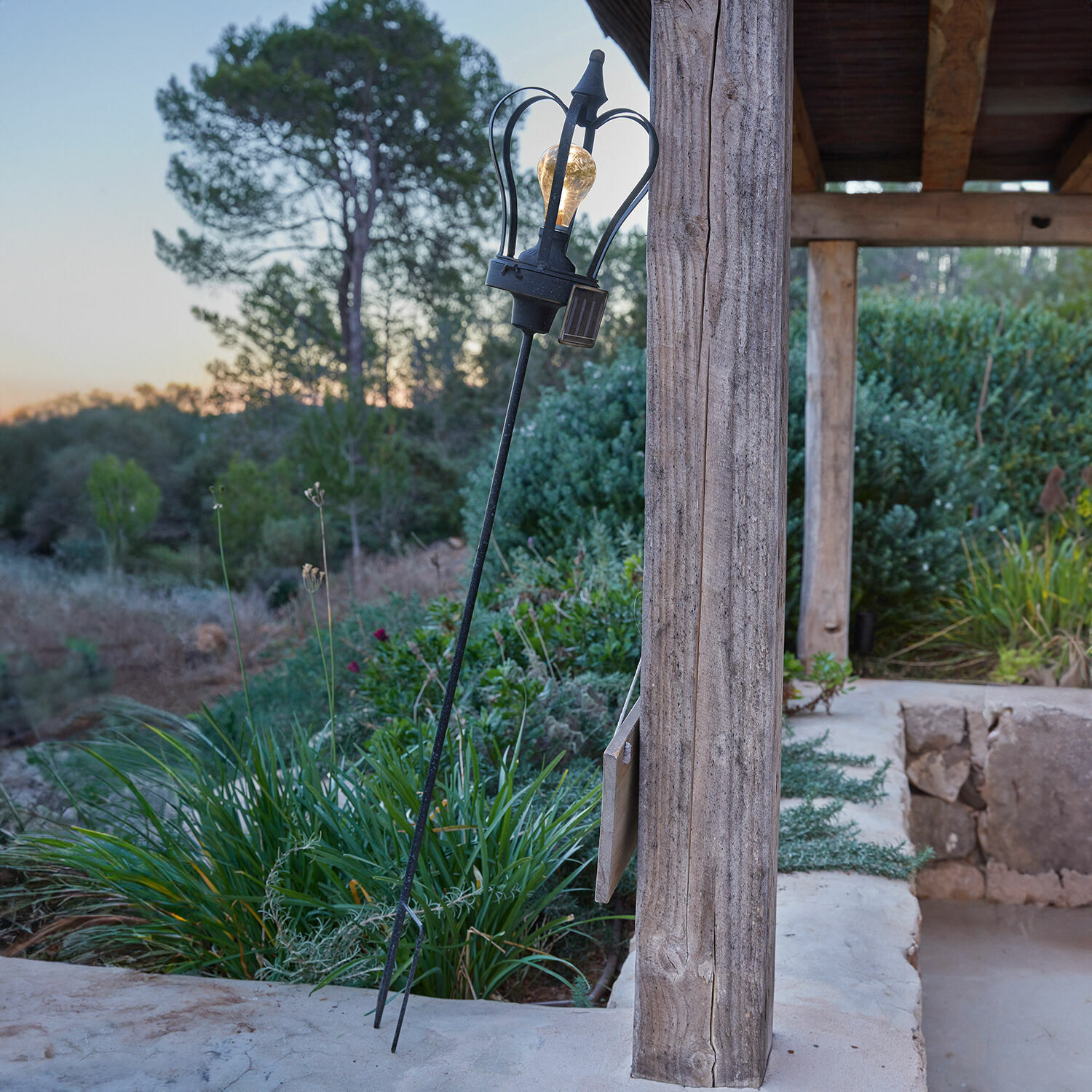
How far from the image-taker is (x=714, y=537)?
4.61 feet

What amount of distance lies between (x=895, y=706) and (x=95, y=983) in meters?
3.06

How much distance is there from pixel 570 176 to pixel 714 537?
604 millimetres

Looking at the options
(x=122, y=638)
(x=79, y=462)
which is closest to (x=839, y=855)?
(x=122, y=638)

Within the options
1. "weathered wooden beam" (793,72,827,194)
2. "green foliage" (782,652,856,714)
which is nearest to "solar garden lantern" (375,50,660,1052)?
"weathered wooden beam" (793,72,827,194)

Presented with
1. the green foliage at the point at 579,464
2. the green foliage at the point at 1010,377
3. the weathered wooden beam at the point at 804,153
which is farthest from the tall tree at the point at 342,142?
the weathered wooden beam at the point at 804,153

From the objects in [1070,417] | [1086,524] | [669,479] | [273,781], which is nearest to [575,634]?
[273,781]

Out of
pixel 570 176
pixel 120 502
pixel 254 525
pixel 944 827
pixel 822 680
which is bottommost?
pixel 944 827

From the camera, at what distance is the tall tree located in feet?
36.3

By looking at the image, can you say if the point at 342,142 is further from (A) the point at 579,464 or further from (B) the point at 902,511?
(B) the point at 902,511

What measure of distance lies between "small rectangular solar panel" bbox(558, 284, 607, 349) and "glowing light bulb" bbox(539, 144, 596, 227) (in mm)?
124

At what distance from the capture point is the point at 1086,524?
18.1 ft

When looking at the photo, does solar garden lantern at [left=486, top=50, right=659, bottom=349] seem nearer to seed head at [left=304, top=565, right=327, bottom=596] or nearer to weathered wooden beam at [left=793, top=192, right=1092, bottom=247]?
seed head at [left=304, top=565, right=327, bottom=596]

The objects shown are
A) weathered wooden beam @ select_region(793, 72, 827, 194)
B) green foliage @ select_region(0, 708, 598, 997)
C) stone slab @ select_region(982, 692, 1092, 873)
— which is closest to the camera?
green foliage @ select_region(0, 708, 598, 997)

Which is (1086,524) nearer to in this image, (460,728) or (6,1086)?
(460,728)
